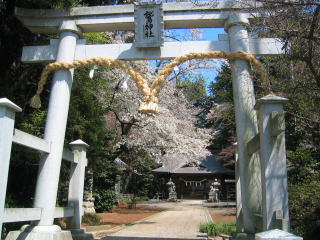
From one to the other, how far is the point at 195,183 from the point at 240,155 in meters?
30.1

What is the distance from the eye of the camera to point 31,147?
4.89 m

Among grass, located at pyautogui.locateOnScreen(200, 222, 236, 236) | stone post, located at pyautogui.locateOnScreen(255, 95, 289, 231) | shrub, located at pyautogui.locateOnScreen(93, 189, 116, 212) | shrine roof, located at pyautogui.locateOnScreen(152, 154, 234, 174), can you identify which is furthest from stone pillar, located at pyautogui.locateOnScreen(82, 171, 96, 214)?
shrine roof, located at pyautogui.locateOnScreen(152, 154, 234, 174)

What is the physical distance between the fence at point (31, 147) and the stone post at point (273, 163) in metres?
3.06

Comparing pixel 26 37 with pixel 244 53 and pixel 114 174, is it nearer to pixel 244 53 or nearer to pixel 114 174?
pixel 244 53

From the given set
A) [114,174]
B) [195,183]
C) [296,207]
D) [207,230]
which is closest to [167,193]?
[195,183]

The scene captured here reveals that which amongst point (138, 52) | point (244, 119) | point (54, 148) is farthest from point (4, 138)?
point (244, 119)

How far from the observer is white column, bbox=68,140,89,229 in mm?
6754

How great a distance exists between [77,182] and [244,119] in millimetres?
3508

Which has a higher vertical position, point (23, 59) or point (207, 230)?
point (23, 59)

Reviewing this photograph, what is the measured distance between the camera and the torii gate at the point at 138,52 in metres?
5.37

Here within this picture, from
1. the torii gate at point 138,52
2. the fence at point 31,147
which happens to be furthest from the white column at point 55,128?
the fence at point 31,147

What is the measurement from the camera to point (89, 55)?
6086 mm

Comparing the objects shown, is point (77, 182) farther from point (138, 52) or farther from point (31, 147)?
point (138, 52)

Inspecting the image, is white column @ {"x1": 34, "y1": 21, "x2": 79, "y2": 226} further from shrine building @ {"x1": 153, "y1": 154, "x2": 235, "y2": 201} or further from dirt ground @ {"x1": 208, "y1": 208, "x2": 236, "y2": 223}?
shrine building @ {"x1": 153, "y1": 154, "x2": 235, "y2": 201}
